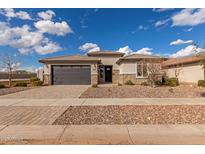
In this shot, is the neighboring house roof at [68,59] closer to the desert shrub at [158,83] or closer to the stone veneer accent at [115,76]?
the stone veneer accent at [115,76]

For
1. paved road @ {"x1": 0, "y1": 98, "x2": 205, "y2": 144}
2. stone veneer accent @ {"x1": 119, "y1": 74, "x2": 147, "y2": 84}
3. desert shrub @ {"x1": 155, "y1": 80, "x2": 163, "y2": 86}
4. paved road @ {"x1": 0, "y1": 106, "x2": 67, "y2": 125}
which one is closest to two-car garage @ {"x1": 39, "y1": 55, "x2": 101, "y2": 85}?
stone veneer accent @ {"x1": 119, "y1": 74, "x2": 147, "y2": 84}

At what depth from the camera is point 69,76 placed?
1041 inches

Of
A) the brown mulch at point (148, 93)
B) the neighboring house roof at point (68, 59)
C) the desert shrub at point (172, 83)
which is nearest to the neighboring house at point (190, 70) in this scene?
the desert shrub at point (172, 83)

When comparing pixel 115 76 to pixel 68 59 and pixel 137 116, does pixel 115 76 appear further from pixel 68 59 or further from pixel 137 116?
pixel 137 116

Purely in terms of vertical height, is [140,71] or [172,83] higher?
[140,71]

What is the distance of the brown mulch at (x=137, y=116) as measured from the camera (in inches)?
278

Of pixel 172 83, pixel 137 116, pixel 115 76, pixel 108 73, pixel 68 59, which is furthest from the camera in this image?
pixel 108 73

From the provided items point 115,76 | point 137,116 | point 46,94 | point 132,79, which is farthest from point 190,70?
point 137,116

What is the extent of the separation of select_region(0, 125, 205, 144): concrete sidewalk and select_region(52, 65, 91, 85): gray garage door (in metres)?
19.9

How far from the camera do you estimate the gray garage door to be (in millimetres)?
26406

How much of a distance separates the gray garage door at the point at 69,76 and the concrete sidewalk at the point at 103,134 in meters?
19.9

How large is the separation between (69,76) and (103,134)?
69.4ft
